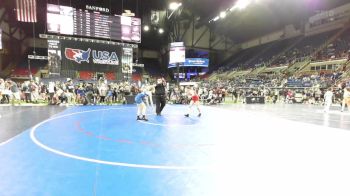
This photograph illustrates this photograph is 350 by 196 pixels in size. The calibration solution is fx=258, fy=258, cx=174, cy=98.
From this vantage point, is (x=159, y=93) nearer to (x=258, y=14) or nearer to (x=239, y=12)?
(x=239, y=12)

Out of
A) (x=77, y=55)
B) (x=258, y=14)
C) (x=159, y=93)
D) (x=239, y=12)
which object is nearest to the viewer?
(x=159, y=93)

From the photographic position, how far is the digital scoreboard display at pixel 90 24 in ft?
67.5

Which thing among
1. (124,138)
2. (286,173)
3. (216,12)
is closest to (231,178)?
(286,173)

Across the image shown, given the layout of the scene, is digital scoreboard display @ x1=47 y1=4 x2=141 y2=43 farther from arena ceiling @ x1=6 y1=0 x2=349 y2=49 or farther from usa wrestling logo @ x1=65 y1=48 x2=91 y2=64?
arena ceiling @ x1=6 y1=0 x2=349 y2=49

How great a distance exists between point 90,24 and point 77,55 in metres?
2.95

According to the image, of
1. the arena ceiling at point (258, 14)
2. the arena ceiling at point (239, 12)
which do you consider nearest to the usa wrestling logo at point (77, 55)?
the arena ceiling at point (239, 12)

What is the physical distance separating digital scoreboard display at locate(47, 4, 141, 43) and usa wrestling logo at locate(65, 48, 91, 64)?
1.67 metres

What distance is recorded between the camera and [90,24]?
71.8 ft

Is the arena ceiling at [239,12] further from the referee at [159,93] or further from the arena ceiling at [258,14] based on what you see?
the referee at [159,93]

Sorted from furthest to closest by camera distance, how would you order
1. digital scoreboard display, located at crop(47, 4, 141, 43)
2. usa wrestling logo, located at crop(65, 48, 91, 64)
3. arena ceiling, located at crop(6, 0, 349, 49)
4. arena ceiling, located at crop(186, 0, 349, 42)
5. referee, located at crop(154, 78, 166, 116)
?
arena ceiling, located at crop(186, 0, 349, 42)
arena ceiling, located at crop(6, 0, 349, 49)
usa wrestling logo, located at crop(65, 48, 91, 64)
digital scoreboard display, located at crop(47, 4, 141, 43)
referee, located at crop(154, 78, 166, 116)

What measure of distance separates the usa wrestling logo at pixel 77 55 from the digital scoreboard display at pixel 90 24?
5.48 ft

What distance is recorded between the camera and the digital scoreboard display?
67.5 feet

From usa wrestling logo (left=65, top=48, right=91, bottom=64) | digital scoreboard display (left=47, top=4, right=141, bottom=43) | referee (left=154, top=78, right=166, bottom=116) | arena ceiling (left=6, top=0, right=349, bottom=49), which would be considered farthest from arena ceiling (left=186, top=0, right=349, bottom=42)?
referee (left=154, top=78, right=166, bottom=116)

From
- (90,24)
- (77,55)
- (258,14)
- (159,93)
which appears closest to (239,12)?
(258,14)
